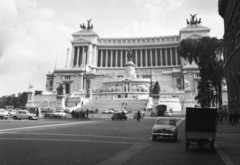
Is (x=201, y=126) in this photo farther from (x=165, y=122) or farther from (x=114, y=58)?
(x=114, y=58)

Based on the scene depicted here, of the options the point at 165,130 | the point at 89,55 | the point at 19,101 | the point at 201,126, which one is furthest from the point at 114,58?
the point at 201,126

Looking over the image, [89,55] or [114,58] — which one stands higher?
[114,58]

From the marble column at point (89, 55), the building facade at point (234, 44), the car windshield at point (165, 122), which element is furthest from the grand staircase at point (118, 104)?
the marble column at point (89, 55)

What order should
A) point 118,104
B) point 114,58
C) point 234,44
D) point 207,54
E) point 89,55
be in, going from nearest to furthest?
point 234,44, point 207,54, point 118,104, point 89,55, point 114,58

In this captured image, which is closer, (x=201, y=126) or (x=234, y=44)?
(x=201, y=126)

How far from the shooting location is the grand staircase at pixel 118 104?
61.2 metres

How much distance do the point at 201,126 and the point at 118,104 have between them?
5303cm

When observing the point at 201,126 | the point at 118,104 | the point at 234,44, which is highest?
the point at 234,44

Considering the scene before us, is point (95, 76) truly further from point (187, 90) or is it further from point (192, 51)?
point (192, 51)

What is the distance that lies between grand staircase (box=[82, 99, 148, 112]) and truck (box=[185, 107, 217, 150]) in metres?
47.0

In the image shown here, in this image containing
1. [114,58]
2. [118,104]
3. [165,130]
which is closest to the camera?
[165,130]

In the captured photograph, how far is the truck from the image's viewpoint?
11.8 meters

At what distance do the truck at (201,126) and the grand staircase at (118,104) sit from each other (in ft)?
154

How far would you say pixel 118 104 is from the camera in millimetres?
64625
